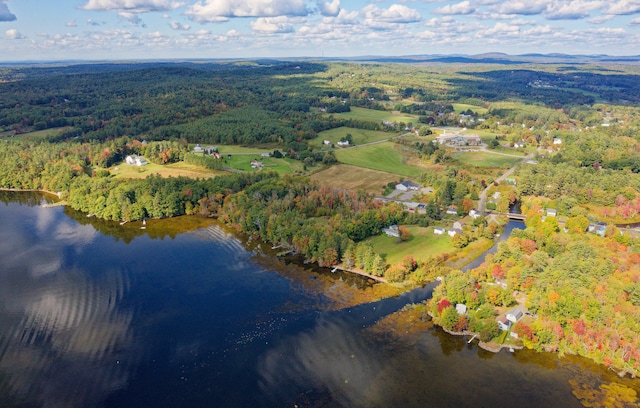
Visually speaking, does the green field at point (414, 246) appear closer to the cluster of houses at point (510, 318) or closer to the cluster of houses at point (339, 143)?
the cluster of houses at point (510, 318)

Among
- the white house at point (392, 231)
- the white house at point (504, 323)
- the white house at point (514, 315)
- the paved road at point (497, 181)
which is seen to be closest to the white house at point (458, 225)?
the paved road at point (497, 181)

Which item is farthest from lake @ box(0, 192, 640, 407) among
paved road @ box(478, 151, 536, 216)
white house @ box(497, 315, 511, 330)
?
paved road @ box(478, 151, 536, 216)

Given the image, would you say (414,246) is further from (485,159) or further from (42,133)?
(42,133)

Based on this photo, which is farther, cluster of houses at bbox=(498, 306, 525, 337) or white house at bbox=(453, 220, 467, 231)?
white house at bbox=(453, 220, 467, 231)

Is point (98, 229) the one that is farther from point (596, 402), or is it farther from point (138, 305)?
point (596, 402)

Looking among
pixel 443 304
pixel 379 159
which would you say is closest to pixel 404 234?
pixel 443 304

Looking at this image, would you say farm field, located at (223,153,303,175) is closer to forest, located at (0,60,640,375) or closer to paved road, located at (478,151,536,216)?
forest, located at (0,60,640,375)
